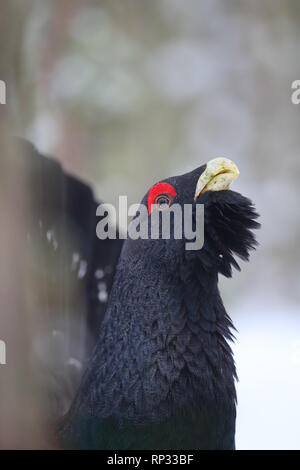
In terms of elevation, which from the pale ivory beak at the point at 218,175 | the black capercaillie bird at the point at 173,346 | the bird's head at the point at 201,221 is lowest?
the black capercaillie bird at the point at 173,346

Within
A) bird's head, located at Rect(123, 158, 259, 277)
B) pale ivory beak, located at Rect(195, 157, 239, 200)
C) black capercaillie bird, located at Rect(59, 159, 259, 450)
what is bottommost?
black capercaillie bird, located at Rect(59, 159, 259, 450)

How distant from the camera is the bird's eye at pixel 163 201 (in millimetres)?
669

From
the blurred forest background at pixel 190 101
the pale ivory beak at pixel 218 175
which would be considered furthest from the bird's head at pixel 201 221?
the blurred forest background at pixel 190 101

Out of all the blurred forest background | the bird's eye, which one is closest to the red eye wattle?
the bird's eye

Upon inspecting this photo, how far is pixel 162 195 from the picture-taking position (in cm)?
67

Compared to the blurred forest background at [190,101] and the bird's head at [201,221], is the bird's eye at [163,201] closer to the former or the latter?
the bird's head at [201,221]

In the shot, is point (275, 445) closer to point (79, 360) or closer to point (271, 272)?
point (271, 272)

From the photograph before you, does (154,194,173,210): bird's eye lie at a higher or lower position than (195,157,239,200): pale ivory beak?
lower

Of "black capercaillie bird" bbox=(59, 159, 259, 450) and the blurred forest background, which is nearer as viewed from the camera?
"black capercaillie bird" bbox=(59, 159, 259, 450)

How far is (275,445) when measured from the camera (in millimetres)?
676

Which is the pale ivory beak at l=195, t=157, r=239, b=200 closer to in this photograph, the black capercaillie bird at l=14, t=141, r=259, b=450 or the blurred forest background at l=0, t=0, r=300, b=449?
the black capercaillie bird at l=14, t=141, r=259, b=450

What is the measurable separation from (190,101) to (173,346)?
0.42 m

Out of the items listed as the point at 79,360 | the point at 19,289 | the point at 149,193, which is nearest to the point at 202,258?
the point at 149,193

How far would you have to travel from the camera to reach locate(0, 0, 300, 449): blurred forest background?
0.77 metres
